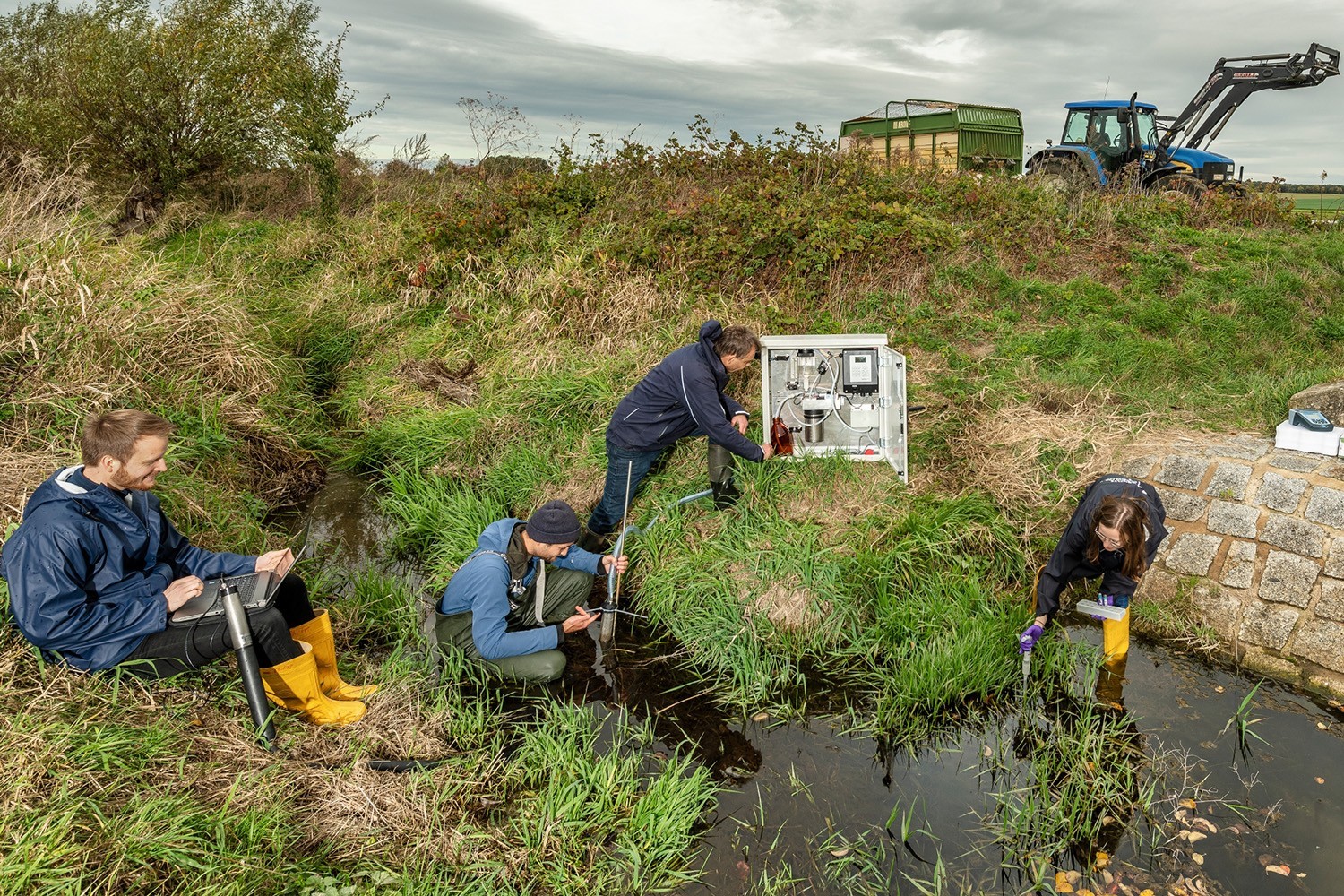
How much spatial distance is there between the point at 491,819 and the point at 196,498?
126 inches

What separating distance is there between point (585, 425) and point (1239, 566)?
464cm

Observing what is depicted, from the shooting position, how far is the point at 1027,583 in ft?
16.1

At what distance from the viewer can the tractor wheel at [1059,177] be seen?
1034cm

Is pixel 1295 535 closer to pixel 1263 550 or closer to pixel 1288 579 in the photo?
pixel 1263 550

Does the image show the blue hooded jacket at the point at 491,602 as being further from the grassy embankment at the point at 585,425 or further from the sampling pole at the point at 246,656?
the sampling pole at the point at 246,656

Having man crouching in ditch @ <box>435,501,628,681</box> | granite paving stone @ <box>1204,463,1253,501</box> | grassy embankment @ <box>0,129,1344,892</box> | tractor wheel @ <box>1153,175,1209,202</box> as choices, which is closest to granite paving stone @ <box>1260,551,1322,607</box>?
granite paving stone @ <box>1204,463,1253,501</box>

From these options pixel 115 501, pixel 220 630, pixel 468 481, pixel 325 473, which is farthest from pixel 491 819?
pixel 325 473

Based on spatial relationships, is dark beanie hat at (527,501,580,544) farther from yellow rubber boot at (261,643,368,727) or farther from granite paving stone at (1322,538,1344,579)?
granite paving stone at (1322,538,1344,579)

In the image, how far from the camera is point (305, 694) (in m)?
3.44

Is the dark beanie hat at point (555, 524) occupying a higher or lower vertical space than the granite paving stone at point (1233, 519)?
higher

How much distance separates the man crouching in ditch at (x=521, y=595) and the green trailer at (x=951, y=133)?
10.4m

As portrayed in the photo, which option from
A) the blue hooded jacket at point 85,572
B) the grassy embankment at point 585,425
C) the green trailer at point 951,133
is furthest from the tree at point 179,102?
the blue hooded jacket at point 85,572

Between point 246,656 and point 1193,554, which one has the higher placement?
point 246,656

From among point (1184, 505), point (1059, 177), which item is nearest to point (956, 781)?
point (1184, 505)
